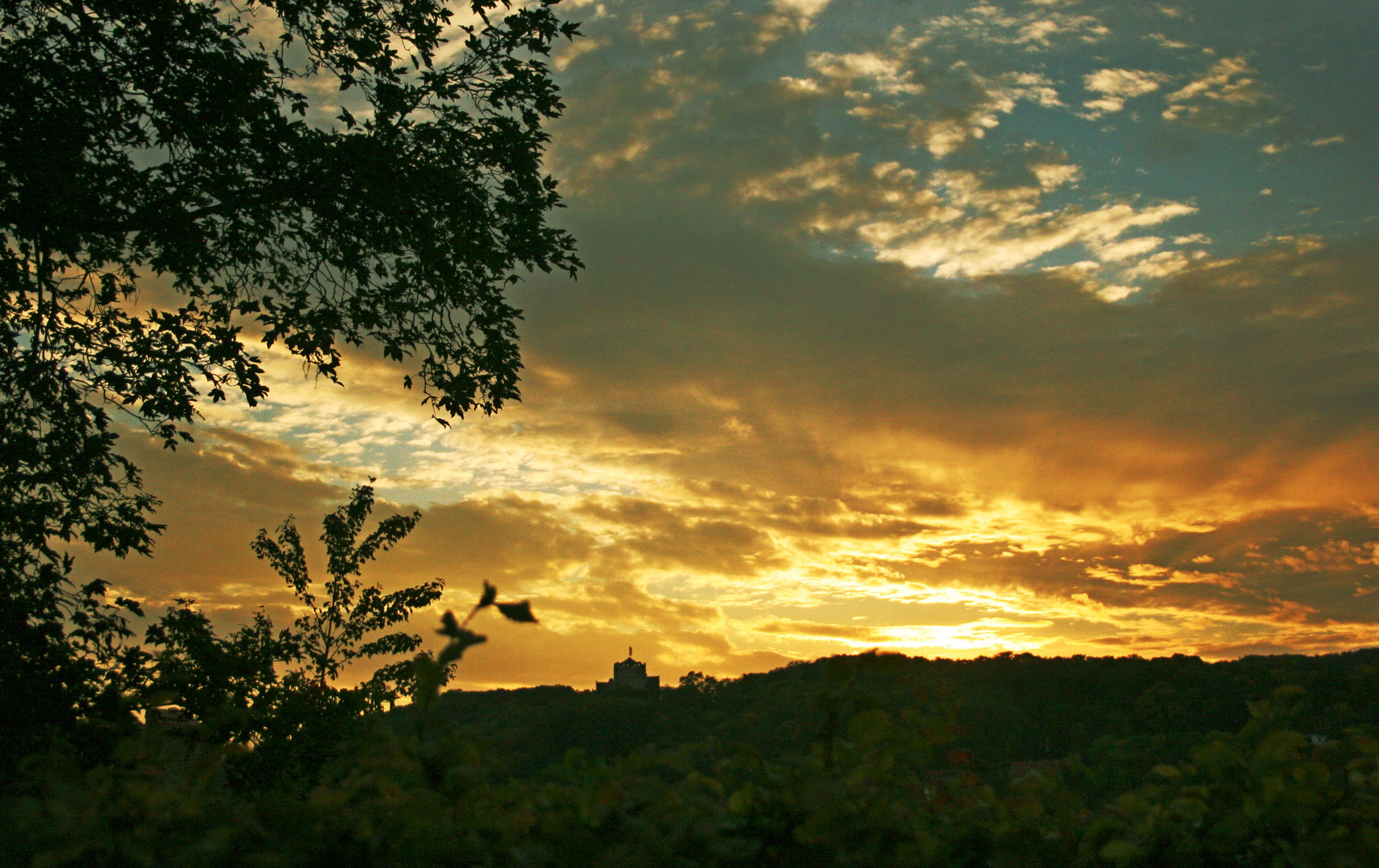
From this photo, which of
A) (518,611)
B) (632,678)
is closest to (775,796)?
(518,611)

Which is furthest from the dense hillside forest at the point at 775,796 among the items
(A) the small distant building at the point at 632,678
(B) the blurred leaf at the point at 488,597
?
(A) the small distant building at the point at 632,678

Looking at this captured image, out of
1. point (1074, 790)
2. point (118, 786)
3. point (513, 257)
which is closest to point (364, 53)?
point (513, 257)

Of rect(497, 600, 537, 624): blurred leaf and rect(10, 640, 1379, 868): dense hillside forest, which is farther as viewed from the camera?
rect(497, 600, 537, 624): blurred leaf

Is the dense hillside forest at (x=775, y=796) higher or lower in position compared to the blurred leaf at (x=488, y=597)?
lower

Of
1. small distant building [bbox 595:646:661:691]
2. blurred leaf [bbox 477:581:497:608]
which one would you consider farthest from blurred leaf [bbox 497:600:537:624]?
small distant building [bbox 595:646:661:691]

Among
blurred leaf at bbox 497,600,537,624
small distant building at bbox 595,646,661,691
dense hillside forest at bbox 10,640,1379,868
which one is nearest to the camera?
dense hillside forest at bbox 10,640,1379,868

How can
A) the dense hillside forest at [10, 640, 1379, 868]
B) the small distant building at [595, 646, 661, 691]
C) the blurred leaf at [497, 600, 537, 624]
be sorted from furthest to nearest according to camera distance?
the small distant building at [595, 646, 661, 691], the blurred leaf at [497, 600, 537, 624], the dense hillside forest at [10, 640, 1379, 868]

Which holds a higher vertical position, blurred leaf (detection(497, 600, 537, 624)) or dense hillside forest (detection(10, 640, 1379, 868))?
blurred leaf (detection(497, 600, 537, 624))

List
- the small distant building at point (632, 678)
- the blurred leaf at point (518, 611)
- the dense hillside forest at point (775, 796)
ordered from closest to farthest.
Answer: the dense hillside forest at point (775, 796), the blurred leaf at point (518, 611), the small distant building at point (632, 678)

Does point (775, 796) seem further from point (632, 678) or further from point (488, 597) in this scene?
point (632, 678)

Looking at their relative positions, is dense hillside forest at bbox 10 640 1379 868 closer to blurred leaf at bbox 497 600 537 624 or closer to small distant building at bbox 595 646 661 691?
blurred leaf at bbox 497 600 537 624

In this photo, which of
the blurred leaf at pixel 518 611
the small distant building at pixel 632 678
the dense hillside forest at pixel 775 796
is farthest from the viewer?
the small distant building at pixel 632 678

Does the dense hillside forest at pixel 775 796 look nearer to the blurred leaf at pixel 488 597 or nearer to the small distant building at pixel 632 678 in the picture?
the blurred leaf at pixel 488 597

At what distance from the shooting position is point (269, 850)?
2.00 metres
